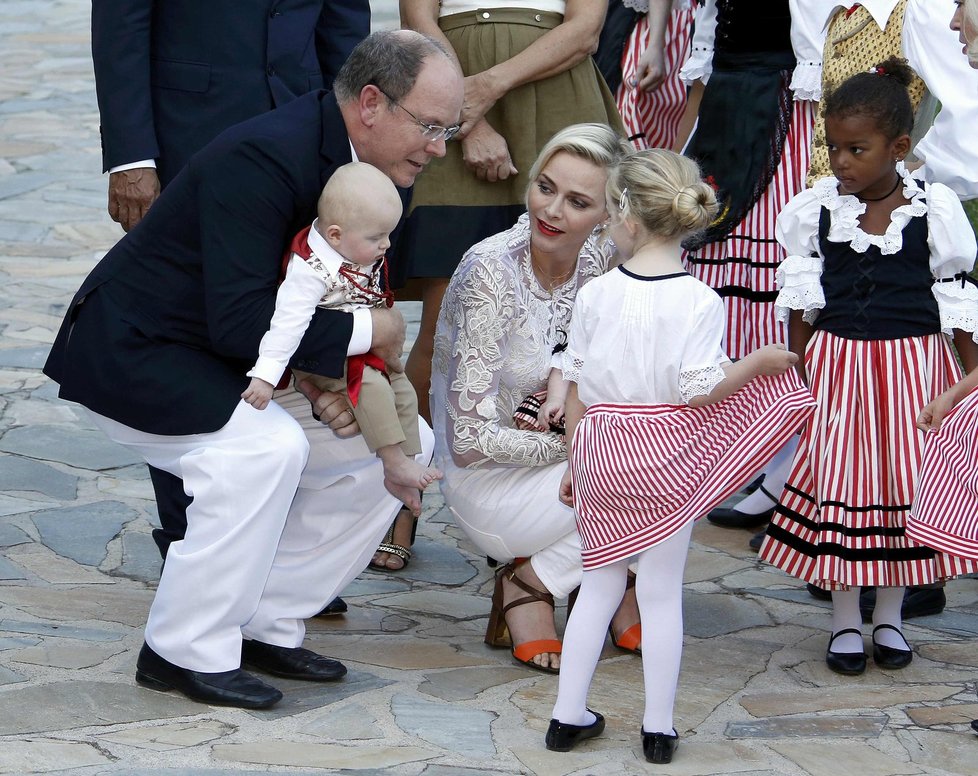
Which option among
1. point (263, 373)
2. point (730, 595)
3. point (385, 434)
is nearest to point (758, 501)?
point (730, 595)

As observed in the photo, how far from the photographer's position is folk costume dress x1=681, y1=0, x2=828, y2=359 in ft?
14.6

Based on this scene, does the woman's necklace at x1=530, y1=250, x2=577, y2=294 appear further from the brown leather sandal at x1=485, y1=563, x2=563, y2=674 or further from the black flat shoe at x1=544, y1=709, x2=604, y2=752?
the black flat shoe at x1=544, y1=709, x2=604, y2=752

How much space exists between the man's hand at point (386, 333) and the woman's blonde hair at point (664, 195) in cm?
56

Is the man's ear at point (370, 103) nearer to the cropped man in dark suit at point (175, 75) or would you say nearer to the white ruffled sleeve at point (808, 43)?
the cropped man in dark suit at point (175, 75)

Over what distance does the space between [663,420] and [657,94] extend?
8.30 ft

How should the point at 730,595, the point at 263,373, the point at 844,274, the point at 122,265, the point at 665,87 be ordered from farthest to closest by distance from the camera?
the point at 665,87 → the point at 730,595 → the point at 844,274 → the point at 122,265 → the point at 263,373

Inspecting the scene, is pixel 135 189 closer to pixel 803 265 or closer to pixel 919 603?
pixel 803 265

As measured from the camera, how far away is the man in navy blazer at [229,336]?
3119 millimetres

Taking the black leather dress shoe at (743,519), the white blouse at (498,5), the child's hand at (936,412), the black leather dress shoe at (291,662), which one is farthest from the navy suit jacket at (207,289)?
the black leather dress shoe at (743,519)

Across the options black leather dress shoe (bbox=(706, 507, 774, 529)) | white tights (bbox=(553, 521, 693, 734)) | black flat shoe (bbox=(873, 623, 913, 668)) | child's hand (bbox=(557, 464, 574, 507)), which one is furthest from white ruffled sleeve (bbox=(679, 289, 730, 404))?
black leather dress shoe (bbox=(706, 507, 774, 529))

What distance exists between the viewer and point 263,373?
10.1 ft

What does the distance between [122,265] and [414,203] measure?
1161 millimetres

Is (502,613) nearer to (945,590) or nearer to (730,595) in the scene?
A: (730,595)

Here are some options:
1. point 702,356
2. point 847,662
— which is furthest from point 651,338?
point 847,662
